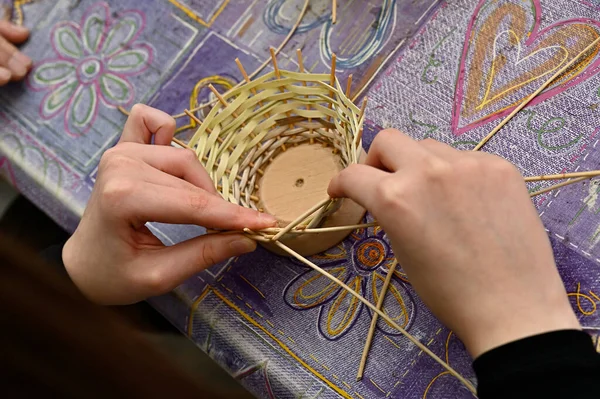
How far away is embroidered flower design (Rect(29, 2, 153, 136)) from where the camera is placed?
2.50 feet

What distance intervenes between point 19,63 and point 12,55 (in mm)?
18

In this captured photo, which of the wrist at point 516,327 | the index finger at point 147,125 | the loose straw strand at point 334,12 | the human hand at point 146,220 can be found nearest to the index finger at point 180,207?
the human hand at point 146,220

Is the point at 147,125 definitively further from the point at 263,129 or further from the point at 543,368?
the point at 543,368

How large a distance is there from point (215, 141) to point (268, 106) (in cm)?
7

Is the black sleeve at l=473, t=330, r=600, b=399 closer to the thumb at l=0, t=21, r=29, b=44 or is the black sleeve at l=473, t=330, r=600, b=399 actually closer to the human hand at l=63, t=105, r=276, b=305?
the human hand at l=63, t=105, r=276, b=305

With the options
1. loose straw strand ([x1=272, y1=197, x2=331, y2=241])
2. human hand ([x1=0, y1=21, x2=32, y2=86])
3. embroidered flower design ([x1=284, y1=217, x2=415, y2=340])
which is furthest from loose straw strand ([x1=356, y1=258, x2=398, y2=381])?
human hand ([x1=0, y1=21, x2=32, y2=86])

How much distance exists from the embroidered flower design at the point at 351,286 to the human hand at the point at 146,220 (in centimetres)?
10

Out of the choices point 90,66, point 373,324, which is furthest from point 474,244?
point 90,66

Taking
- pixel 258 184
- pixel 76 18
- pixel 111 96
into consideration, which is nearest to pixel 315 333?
pixel 258 184

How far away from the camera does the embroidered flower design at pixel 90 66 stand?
2.50 feet

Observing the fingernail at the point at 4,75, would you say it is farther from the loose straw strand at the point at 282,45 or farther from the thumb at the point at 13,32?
the loose straw strand at the point at 282,45

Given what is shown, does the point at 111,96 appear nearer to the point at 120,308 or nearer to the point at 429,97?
the point at 120,308

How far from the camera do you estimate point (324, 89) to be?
1.92 feet

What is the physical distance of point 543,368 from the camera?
39cm
